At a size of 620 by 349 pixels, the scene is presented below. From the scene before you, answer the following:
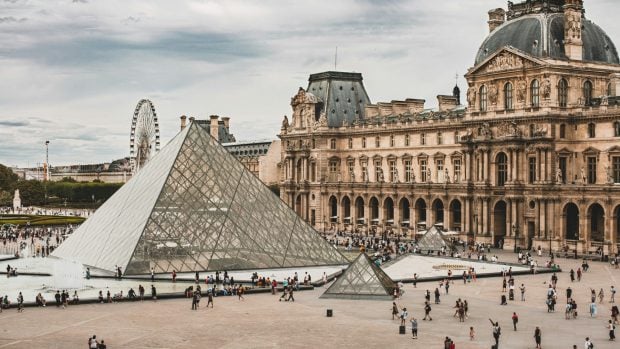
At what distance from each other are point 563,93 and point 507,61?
182 inches

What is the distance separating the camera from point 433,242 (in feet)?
205

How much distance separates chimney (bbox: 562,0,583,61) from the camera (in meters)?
65.0

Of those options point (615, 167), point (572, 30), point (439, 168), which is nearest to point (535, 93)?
point (572, 30)

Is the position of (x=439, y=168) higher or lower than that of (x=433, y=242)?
higher

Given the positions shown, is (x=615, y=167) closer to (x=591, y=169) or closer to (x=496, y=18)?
(x=591, y=169)

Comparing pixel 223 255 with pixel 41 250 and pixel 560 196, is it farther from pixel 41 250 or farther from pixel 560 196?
pixel 560 196

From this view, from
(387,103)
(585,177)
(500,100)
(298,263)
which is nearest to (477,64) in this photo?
(500,100)

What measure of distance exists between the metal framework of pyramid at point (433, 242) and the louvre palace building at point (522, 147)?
6.45m

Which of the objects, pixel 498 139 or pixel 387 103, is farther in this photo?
pixel 387 103

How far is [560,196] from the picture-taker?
62.9 metres

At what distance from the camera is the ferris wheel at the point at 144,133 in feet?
330

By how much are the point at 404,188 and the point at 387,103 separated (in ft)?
44.2

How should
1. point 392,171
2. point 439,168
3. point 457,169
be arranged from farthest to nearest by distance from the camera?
point 392,171 < point 439,168 < point 457,169

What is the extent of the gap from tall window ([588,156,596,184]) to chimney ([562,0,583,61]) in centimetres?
721
